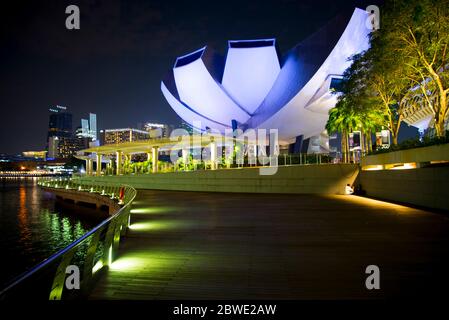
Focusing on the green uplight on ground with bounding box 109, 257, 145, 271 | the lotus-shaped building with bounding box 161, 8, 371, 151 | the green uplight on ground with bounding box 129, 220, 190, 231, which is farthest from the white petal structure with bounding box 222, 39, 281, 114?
the green uplight on ground with bounding box 109, 257, 145, 271

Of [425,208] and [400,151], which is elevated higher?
[400,151]

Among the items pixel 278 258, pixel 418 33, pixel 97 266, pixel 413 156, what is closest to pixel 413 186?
pixel 413 156

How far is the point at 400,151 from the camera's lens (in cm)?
1380

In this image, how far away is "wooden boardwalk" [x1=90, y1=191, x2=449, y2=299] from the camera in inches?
161

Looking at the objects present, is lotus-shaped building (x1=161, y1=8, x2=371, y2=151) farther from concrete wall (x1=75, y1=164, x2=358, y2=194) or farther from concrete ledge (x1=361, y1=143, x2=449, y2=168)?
concrete ledge (x1=361, y1=143, x2=449, y2=168)

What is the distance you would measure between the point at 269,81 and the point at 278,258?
41.3 meters

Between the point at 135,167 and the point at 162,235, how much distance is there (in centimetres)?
2875

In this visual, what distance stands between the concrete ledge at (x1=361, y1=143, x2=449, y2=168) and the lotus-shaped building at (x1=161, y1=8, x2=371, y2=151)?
1801cm

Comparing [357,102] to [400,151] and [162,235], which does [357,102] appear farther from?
[162,235]

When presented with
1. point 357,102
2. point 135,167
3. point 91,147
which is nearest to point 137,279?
point 357,102

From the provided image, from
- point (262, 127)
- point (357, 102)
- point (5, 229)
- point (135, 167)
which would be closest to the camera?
point (357, 102)

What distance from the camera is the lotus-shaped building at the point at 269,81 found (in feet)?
109

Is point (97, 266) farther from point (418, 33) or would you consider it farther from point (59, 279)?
point (418, 33)

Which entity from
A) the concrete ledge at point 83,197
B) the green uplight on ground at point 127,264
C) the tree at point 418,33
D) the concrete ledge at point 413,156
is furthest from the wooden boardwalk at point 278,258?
the concrete ledge at point 83,197
